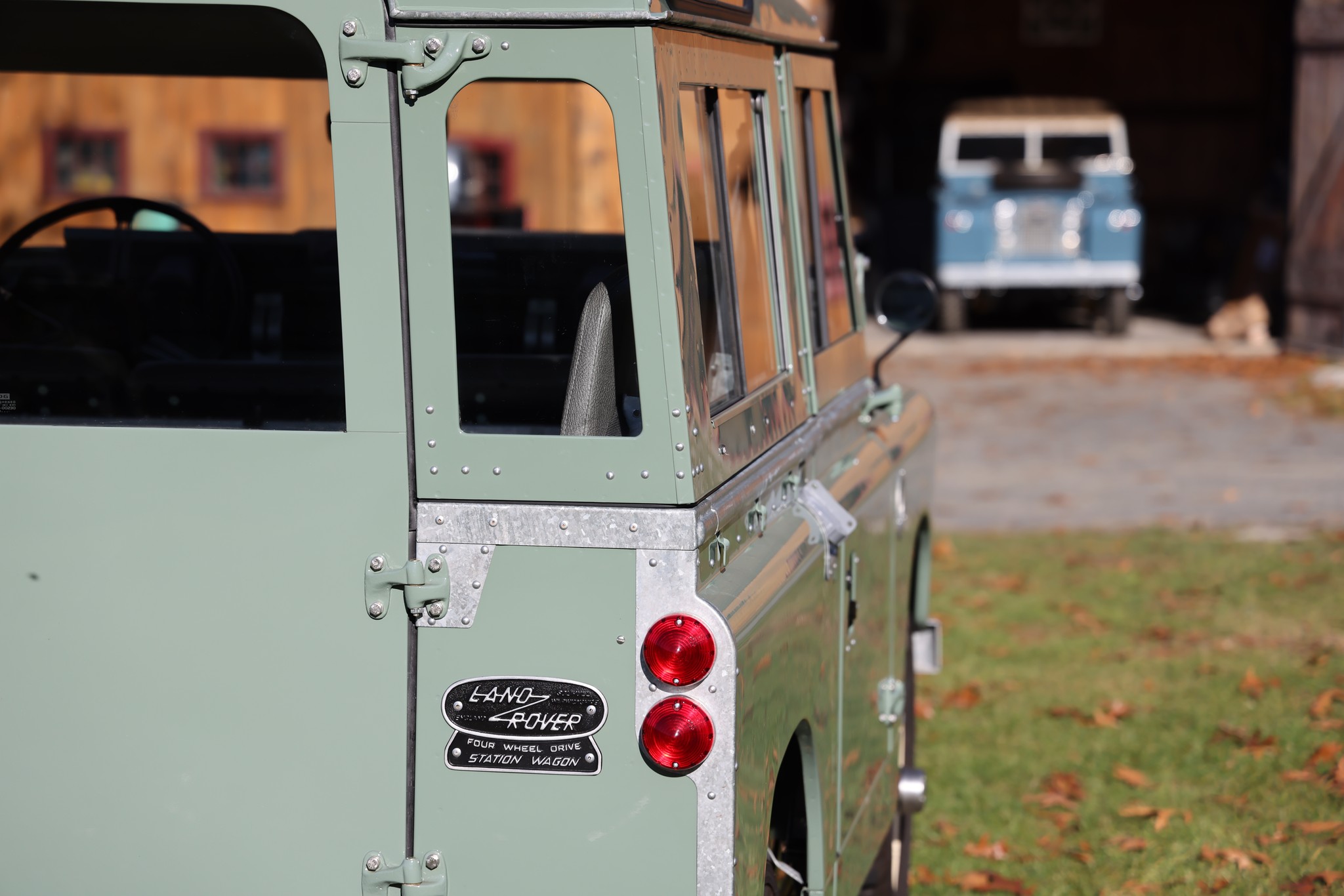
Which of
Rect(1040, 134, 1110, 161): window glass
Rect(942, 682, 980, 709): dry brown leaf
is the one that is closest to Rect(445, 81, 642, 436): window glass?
Rect(942, 682, 980, 709): dry brown leaf

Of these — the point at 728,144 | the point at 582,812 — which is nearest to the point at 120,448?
the point at 582,812

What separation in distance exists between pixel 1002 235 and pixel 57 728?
1611 centimetres

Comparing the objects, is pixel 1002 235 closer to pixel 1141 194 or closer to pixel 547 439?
pixel 1141 194

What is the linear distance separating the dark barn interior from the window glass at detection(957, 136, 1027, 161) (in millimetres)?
6047

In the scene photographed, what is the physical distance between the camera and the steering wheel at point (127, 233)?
3.79 meters

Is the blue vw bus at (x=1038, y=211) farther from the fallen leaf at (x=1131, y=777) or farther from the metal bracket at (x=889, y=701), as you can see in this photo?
the metal bracket at (x=889, y=701)

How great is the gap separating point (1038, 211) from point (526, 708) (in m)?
16.0

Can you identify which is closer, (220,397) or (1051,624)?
(220,397)

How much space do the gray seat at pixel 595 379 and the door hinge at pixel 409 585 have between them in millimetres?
318

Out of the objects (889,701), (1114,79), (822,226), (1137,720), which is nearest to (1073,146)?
(1114,79)

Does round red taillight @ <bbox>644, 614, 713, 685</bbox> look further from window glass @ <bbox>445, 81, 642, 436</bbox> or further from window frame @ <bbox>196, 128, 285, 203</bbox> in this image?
A: window frame @ <bbox>196, 128, 285, 203</bbox>

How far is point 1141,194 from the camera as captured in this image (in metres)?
25.3

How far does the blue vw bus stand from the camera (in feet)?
56.9

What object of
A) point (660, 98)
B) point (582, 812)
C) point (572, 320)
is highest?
point (660, 98)
